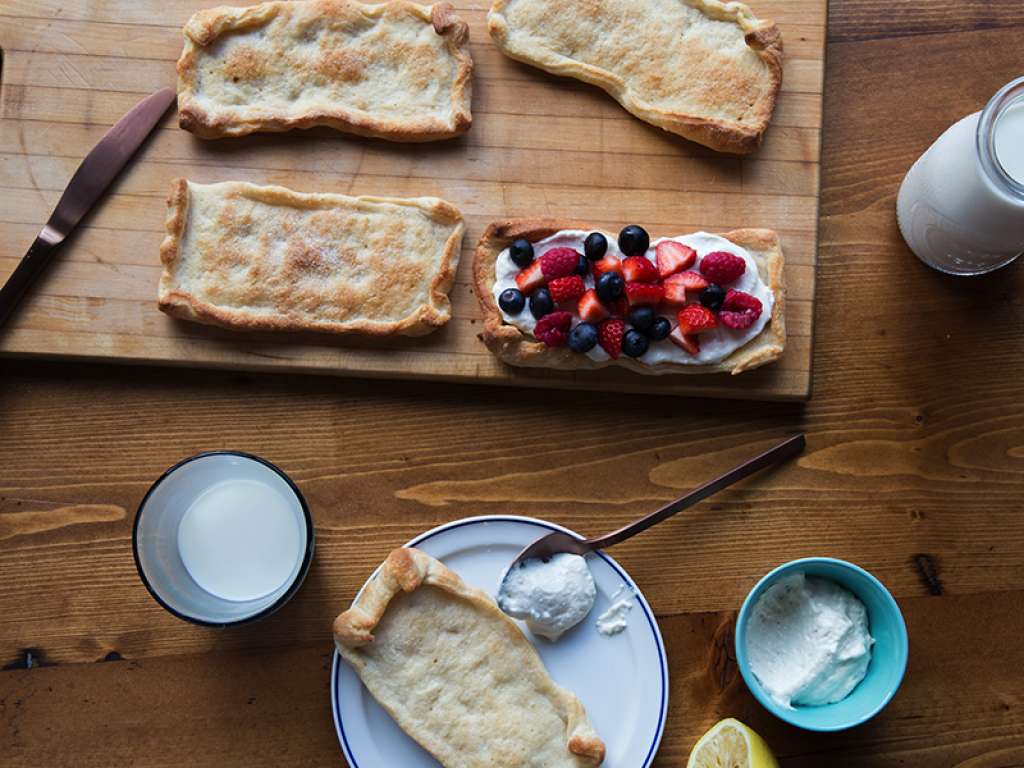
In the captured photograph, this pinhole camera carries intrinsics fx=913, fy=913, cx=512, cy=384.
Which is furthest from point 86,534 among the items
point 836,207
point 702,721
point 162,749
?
point 836,207

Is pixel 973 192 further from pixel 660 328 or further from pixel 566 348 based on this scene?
pixel 566 348

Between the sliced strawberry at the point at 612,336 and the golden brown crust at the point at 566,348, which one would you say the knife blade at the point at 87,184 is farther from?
the sliced strawberry at the point at 612,336

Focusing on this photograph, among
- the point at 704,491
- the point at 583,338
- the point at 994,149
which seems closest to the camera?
the point at 994,149

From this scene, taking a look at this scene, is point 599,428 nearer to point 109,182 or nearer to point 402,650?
point 402,650

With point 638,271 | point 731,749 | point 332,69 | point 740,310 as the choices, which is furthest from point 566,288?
point 731,749

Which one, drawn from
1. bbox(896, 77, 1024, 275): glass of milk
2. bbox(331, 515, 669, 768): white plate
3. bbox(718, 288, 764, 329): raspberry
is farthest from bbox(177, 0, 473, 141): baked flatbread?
bbox(896, 77, 1024, 275): glass of milk

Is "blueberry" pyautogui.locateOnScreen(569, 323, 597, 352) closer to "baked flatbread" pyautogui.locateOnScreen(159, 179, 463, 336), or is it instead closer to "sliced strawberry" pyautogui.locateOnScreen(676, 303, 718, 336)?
"sliced strawberry" pyautogui.locateOnScreen(676, 303, 718, 336)
